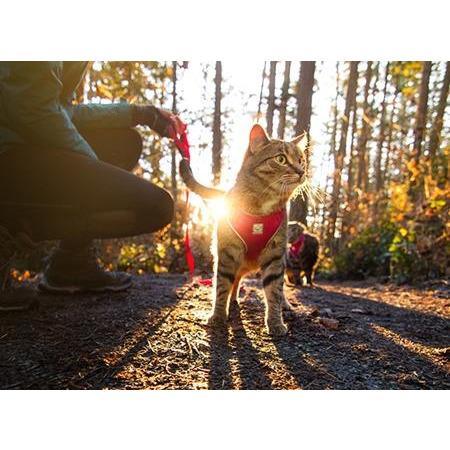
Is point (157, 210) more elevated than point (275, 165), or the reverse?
point (275, 165)


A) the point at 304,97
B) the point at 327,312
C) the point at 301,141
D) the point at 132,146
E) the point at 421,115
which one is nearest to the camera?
the point at 301,141

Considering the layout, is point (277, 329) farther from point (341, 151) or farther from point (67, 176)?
point (341, 151)

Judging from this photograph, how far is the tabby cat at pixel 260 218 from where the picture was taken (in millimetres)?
1988

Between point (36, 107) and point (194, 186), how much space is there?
95cm

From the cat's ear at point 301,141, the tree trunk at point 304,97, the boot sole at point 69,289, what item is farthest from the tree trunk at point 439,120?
the boot sole at point 69,289

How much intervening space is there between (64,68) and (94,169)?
0.60m

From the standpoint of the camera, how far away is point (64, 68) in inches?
79.1

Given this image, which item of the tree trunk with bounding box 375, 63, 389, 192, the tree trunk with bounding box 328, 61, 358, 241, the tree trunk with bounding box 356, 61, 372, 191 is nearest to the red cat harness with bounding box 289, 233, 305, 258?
the tree trunk with bounding box 328, 61, 358, 241

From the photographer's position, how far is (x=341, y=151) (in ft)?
15.0

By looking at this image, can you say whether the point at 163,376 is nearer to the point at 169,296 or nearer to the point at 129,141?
the point at 169,296

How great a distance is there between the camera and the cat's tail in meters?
2.28

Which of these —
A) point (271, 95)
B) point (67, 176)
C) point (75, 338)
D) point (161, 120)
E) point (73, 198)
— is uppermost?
point (271, 95)

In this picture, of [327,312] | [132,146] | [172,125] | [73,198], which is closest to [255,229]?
[327,312]

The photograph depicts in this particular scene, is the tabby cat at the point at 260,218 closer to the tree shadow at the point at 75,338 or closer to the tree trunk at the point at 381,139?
the tree shadow at the point at 75,338
